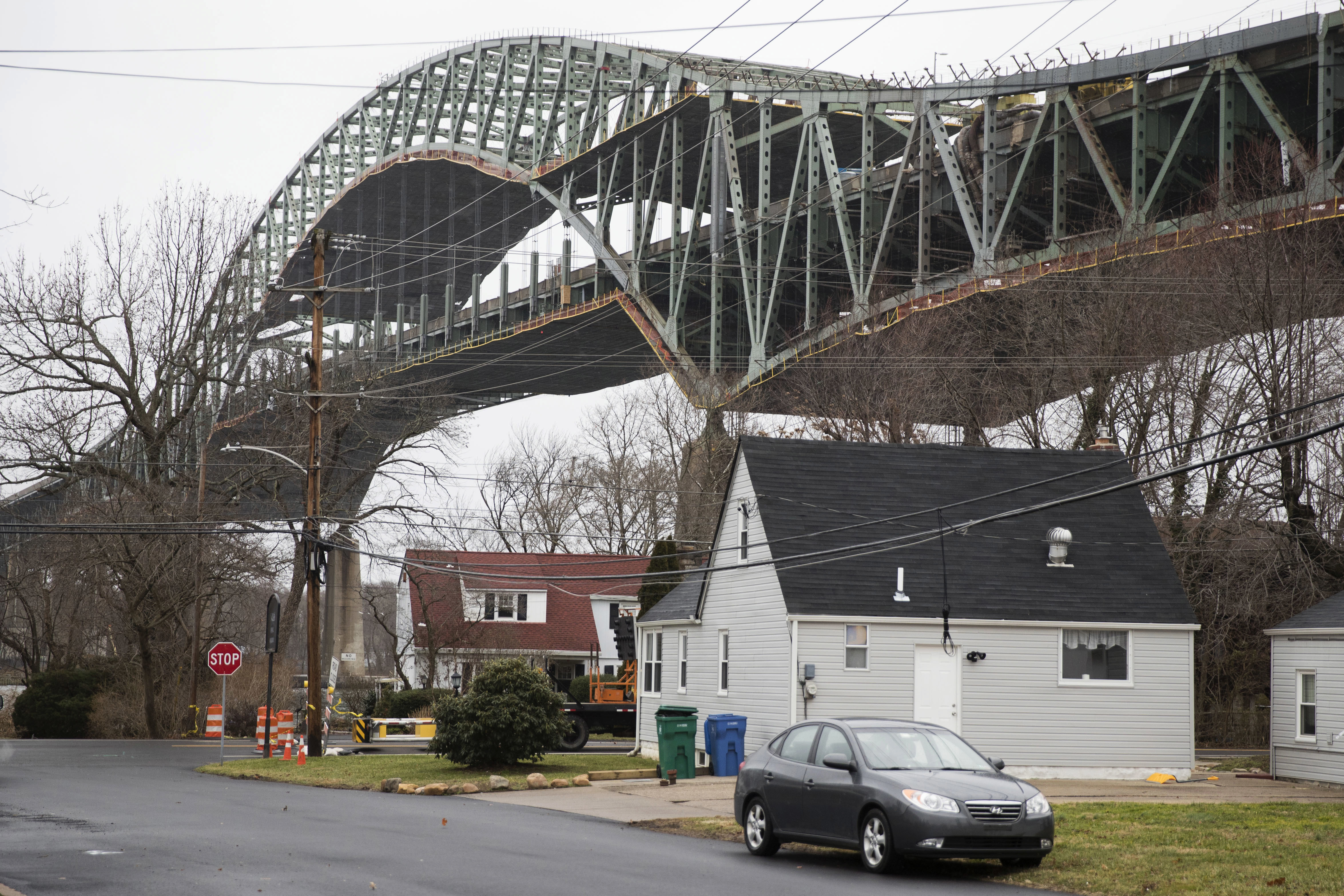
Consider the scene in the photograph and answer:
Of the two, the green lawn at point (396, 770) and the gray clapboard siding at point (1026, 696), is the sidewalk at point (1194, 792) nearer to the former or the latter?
the gray clapboard siding at point (1026, 696)

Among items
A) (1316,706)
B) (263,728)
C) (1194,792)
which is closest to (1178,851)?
(1194,792)

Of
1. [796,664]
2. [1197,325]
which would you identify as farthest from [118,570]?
[1197,325]

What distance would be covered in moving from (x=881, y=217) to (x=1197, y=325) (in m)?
20.3

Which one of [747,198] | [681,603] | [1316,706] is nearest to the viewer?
[1316,706]

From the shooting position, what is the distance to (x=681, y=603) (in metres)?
31.0

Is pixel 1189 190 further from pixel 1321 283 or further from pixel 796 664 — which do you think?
pixel 796 664

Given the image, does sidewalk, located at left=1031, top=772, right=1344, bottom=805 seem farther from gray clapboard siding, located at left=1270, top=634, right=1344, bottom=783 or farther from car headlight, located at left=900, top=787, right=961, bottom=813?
car headlight, located at left=900, top=787, right=961, bottom=813

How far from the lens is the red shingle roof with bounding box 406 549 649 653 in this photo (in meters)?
55.5

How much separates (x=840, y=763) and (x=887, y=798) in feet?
2.36

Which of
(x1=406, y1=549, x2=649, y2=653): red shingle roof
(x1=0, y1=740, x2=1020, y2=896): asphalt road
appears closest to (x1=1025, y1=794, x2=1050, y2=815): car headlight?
(x1=0, y1=740, x2=1020, y2=896): asphalt road

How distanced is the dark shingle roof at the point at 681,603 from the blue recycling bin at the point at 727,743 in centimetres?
383

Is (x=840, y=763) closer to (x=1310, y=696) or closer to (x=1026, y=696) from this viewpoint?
(x=1026, y=696)

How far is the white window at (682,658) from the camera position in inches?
1192

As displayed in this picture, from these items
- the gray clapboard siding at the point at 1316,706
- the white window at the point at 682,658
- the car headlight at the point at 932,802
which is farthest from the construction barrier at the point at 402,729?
the car headlight at the point at 932,802
